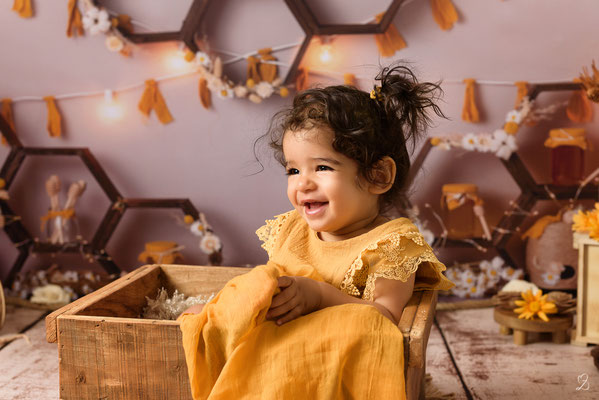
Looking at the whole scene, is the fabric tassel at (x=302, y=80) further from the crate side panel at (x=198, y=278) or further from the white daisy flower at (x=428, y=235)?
the crate side panel at (x=198, y=278)

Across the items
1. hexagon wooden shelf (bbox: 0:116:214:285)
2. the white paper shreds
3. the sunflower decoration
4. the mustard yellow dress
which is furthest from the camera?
hexagon wooden shelf (bbox: 0:116:214:285)

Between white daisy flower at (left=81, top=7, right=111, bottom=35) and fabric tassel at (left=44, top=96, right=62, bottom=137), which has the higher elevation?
white daisy flower at (left=81, top=7, right=111, bottom=35)

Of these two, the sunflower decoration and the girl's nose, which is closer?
the girl's nose

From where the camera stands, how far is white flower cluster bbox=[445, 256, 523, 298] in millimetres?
2328

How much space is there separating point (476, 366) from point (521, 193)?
830mm

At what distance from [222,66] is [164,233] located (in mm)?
683

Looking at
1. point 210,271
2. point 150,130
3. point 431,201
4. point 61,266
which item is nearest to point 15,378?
point 210,271

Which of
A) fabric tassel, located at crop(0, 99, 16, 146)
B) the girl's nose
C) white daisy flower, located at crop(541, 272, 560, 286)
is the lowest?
white daisy flower, located at crop(541, 272, 560, 286)

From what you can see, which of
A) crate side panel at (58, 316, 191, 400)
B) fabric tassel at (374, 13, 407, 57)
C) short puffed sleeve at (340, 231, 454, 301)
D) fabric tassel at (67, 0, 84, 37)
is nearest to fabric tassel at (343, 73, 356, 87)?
fabric tassel at (374, 13, 407, 57)

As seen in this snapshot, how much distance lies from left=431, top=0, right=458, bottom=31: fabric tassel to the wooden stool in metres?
1.02

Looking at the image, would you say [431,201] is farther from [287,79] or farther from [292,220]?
[292,220]

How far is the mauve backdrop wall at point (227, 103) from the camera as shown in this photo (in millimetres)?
2264

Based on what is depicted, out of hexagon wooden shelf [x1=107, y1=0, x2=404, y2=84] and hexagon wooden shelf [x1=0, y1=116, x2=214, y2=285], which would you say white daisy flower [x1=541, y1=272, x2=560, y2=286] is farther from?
hexagon wooden shelf [x1=0, y1=116, x2=214, y2=285]

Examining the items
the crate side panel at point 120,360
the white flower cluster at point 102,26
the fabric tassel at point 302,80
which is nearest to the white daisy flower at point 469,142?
the fabric tassel at point 302,80
